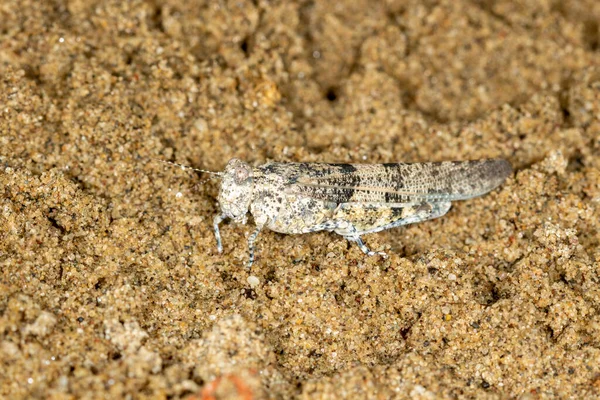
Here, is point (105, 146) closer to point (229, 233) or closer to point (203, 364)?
point (229, 233)

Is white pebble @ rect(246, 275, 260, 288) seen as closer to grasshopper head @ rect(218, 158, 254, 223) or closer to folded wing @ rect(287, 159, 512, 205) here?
grasshopper head @ rect(218, 158, 254, 223)

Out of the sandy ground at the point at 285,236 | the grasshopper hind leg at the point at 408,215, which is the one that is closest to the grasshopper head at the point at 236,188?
the sandy ground at the point at 285,236

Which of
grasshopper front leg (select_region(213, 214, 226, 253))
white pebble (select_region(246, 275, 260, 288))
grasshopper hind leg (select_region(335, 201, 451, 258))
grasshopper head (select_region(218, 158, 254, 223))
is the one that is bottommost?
white pebble (select_region(246, 275, 260, 288))

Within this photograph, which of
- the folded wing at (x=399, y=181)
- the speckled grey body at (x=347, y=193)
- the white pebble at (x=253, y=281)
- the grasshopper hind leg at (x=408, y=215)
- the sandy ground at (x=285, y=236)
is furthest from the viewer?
the grasshopper hind leg at (x=408, y=215)

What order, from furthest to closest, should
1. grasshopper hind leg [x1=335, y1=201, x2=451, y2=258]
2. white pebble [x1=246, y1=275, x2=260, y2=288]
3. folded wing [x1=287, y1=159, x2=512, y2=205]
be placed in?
grasshopper hind leg [x1=335, y1=201, x2=451, y2=258] < folded wing [x1=287, y1=159, x2=512, y2=205] < white pebble [x1=246, y1=275, x2=260, y2=288]

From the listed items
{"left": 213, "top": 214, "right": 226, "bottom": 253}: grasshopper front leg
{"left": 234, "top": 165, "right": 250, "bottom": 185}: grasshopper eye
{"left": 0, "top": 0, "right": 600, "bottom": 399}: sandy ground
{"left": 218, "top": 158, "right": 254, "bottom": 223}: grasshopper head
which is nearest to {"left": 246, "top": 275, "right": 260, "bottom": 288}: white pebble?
{"left": 0, "top": 0, "right": 600, "bottom": 399}: sandy ground

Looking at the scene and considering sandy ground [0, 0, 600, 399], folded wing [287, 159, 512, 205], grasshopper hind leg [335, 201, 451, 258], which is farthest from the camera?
grasshopper hind leg [335, 201, 451, 258]

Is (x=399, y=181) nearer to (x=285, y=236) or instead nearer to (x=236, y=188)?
(x=285, y=236)

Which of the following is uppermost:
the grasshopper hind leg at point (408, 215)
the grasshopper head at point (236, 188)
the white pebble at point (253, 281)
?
the grasshopper head at point (236, 188)

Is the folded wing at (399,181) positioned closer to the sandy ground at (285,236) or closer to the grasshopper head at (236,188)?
the sandy ground at (285,236)
